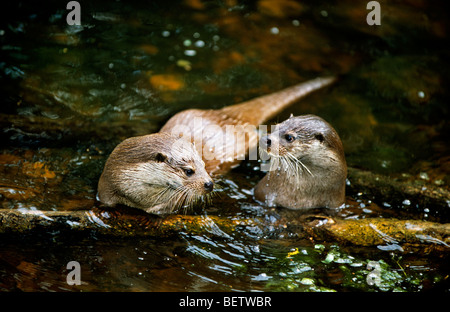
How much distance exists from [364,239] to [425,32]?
4.27 meters

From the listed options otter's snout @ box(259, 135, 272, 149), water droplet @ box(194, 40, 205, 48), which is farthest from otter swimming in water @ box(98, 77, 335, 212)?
water droplet @ box(194, 40, 205, 48)

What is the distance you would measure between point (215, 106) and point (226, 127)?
2.34ft

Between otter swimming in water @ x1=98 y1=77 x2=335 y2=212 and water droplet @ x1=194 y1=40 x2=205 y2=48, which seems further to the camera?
water droplet @ x1=194 y1=40 x2=205 y2=48

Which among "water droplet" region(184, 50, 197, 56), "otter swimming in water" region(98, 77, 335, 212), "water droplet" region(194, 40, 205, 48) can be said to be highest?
"water droplet" region(194, 40, 205, 48)

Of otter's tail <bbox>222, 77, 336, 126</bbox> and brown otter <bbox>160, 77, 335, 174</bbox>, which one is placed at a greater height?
otter's tail <bbox>222, 77, 336, 126</bbox>

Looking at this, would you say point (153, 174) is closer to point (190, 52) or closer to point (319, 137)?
point (319, 137)

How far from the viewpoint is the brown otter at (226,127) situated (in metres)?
4.13

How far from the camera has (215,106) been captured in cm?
505

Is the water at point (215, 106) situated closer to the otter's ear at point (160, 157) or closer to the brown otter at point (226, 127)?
the brown otter at point (226, 127)

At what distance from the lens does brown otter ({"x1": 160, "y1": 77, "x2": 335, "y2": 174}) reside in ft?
13.6

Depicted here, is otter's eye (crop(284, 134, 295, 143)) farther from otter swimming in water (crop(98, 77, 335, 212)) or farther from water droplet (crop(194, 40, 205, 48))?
water droplet (crop(194, 40, 205, 48))

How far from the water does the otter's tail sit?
11 centimetres

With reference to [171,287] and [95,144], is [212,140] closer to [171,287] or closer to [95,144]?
[95,144]

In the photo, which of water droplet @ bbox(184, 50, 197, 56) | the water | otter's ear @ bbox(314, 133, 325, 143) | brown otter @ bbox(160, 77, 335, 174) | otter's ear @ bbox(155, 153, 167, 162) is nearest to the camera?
the water
